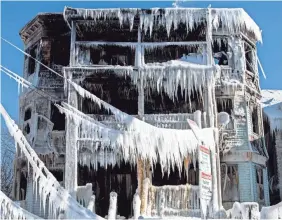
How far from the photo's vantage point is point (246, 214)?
19641mm

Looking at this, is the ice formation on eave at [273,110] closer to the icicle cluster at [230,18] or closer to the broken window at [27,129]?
the icicle cluster at [230,18]

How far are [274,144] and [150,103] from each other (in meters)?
6.92

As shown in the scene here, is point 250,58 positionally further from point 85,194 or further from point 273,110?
point 85,194

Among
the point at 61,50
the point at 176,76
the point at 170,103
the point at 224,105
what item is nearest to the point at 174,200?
the point at 176,76

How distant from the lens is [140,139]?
75.7ft

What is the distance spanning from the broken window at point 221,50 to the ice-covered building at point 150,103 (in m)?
0.05

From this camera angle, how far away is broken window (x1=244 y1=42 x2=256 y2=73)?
94.4 ft

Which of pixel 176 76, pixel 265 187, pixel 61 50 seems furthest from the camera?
pixel 61 50

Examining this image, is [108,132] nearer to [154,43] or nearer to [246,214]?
[154,43]

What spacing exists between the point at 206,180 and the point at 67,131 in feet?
21.5

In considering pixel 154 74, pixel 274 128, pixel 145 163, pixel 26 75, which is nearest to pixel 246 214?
pixel 145 163

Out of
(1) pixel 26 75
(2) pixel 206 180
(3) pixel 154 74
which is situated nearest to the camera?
(2) pixel 206 180

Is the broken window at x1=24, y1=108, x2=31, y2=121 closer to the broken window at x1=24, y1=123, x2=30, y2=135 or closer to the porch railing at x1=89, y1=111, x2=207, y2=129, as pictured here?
the broken window at x1=24, y1=123, x2=30, y2=135

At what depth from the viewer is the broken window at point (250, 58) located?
94.4 feet
